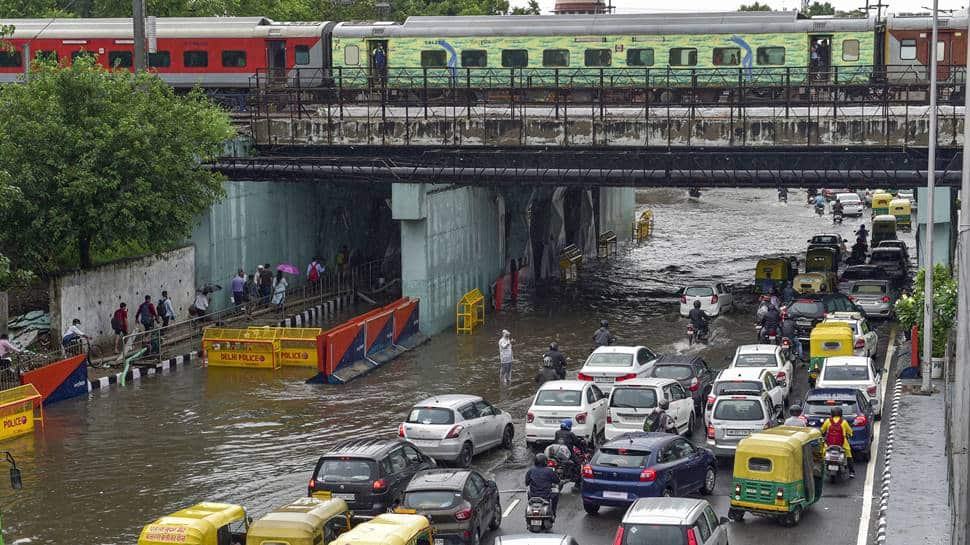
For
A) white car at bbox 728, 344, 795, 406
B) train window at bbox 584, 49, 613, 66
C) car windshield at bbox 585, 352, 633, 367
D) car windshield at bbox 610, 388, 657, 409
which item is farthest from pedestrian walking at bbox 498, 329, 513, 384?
train window at bbox 584, 49, 613, 66

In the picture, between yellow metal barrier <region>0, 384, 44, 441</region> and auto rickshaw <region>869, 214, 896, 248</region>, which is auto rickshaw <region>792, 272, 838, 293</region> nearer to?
auto rickshaw <region>869, 214, 896, 248</region>

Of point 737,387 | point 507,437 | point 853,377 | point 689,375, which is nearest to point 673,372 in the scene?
point 689,375

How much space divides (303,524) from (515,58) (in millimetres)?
33047

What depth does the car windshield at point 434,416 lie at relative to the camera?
25.6 meters

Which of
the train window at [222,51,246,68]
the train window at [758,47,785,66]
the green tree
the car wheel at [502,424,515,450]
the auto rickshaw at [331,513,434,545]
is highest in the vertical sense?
the train window at [222,51,246,68]

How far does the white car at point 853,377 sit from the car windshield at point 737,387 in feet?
5.85

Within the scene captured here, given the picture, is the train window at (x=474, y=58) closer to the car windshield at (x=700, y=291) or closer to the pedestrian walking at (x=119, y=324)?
the car windshield at (x=700, y=291)

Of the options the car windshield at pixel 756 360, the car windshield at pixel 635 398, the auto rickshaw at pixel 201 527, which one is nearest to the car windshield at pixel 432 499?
the auto rickshaw at pixel 201 527

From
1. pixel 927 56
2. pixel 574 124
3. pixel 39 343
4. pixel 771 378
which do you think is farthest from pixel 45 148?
pixel 927 56

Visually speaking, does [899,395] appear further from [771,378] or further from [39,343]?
[39,343]

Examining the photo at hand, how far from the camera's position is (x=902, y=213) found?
247ft

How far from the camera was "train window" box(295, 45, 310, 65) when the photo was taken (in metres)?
51.7

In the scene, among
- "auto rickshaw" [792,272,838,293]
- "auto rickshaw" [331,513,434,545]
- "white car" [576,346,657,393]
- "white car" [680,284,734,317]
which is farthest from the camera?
"auto rickshaw" [792,272,838,293]

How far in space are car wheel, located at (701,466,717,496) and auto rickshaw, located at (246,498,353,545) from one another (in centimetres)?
681
